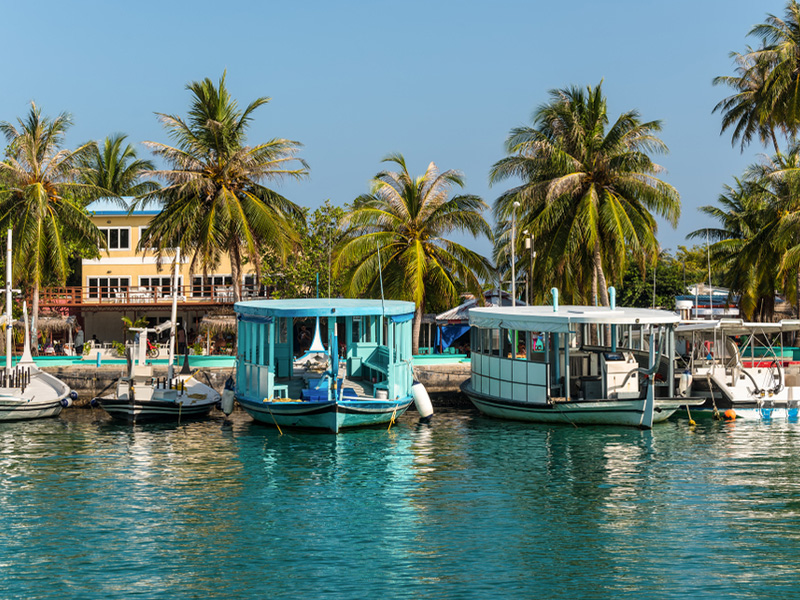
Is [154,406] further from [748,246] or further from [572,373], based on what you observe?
[748,246]

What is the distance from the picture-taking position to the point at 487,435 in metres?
28.1

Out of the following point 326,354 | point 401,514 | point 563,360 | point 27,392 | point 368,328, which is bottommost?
point 401,514

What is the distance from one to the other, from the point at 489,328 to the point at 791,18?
91.7 ft

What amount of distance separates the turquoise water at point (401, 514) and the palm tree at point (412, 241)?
1408 cm

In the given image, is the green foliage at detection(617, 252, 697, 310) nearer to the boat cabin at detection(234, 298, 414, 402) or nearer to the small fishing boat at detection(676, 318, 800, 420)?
the small fishing boat at detection(676, 318, 800, 420)

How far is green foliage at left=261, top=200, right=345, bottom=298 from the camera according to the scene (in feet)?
162

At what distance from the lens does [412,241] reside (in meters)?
42.5

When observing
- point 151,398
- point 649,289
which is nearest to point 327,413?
point 151,398

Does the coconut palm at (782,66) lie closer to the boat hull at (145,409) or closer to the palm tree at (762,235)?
the palm tree at (762,235)

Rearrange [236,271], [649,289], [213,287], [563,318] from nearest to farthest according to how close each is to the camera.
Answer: [563,318], [236,271], [213,287], [649,289]

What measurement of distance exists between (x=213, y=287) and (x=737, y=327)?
3034cm

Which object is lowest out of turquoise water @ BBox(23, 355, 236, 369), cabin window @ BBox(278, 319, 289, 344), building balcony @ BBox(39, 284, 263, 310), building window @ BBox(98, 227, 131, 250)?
turquoise water @ BBox(23, 355, 236, 369)

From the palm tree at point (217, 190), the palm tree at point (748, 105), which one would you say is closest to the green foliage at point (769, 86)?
the palm tree at point (748, 105)

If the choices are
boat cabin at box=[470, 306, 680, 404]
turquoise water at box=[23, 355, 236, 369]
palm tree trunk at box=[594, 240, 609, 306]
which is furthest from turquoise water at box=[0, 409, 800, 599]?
palm tree trunk at box=[594, 240, 609, 306]
